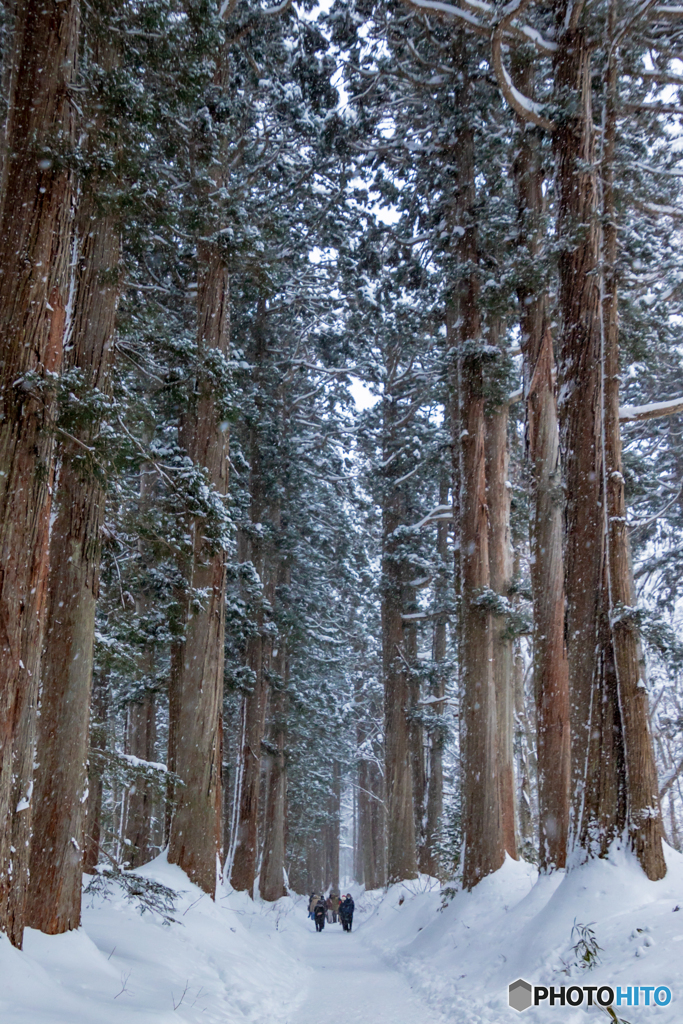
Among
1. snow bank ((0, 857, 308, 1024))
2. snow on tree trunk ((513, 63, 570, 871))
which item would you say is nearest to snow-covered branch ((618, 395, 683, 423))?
snow on tree trunk ((513, 63, 570, 871))

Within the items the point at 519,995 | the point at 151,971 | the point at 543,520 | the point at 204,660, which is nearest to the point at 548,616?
the point at 543,520

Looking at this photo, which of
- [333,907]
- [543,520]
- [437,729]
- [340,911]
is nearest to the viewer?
[543,520]

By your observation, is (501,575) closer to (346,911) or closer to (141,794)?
(141,794)

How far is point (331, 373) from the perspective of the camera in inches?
782

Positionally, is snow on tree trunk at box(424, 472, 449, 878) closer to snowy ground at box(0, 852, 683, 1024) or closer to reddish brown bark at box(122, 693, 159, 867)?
reddish brown bark at box(122, 693, 159, 867)

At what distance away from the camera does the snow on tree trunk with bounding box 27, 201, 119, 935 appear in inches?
253

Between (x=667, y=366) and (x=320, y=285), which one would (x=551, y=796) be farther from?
Answer: (x=320, y=285)

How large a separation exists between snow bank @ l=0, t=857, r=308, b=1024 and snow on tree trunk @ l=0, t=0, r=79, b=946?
0.57m

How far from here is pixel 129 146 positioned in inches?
306

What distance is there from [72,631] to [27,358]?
2.86 meters

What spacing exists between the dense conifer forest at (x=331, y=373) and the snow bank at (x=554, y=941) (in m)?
0.30

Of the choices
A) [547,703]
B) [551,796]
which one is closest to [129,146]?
[547,703]

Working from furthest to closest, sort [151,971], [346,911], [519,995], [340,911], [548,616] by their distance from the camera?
[340,911] → [346,911] → [548,616] → [151,971] → [519,995]

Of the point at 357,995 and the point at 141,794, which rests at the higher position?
the point at 141,794
